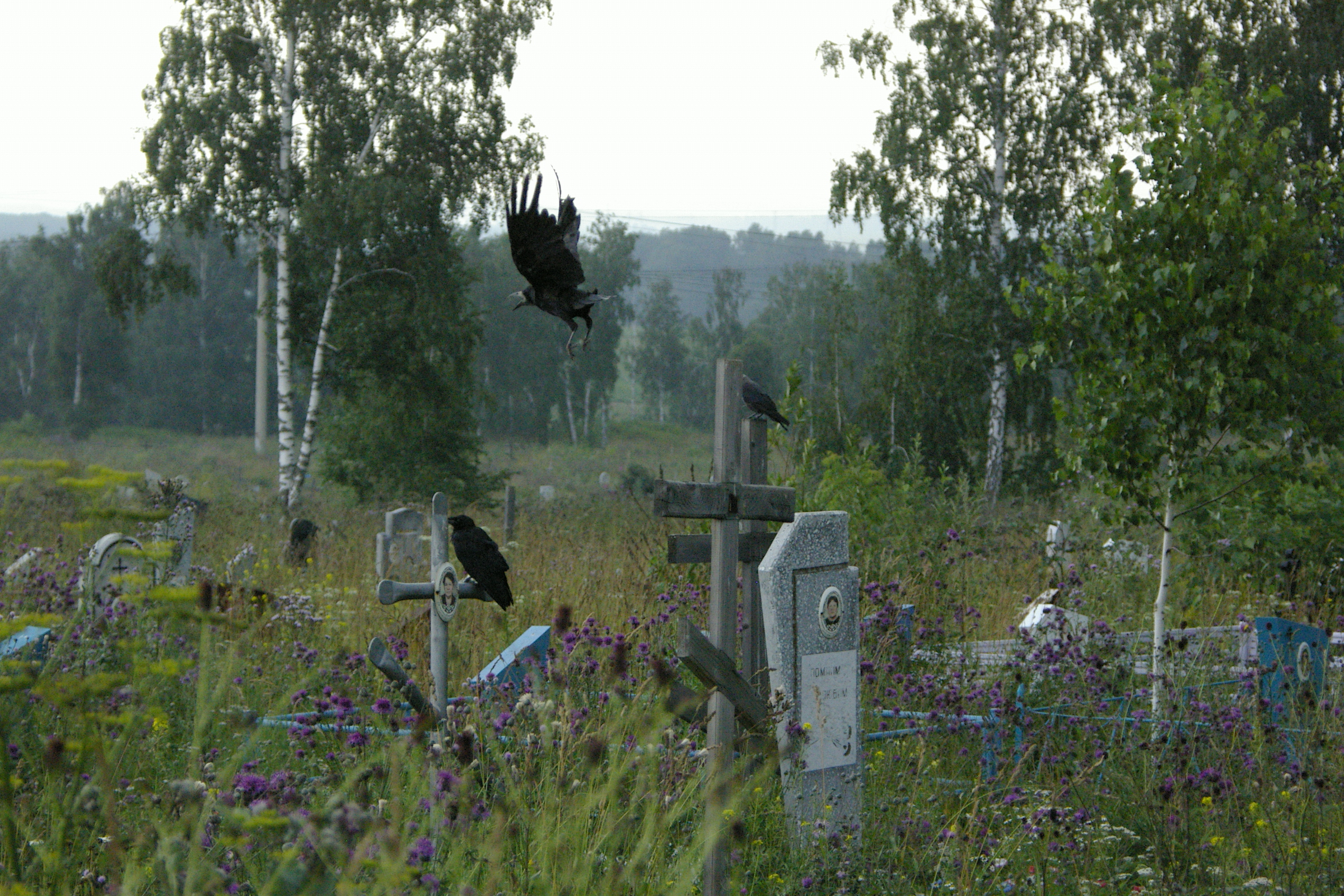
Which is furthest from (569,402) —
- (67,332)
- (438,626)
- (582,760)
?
(582,760)

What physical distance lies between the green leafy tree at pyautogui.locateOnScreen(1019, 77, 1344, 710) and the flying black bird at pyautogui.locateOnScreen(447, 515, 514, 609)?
10.1 ft

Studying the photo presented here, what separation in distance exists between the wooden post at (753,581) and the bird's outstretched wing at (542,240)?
1465 mm

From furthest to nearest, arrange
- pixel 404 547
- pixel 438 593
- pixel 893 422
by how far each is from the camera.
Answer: pixel 893 422 < pixel 404 547 < pixel 438 593

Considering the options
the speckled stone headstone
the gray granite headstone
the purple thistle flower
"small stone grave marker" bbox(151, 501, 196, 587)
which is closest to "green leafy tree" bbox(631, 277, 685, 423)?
the gray granite headstone

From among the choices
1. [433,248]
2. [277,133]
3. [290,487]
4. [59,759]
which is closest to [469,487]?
[290,487]

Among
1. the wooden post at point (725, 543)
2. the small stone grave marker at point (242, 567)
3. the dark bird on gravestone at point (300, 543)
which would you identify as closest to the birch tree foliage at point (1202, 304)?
the wooden post at point (725, 543)

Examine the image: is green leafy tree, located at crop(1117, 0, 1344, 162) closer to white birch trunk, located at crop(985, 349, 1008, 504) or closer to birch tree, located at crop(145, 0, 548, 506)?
white birch trunk, located at crop(985, 349, 1008, 504)

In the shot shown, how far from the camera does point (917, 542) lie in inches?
286

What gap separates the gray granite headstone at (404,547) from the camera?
8.99 metres

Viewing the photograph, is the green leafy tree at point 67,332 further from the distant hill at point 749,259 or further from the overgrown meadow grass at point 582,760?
the distant hill at point 749,259

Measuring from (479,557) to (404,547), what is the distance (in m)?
6.00

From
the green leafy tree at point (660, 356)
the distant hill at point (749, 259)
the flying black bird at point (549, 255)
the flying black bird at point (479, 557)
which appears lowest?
the flying black bird at point (479, 557)

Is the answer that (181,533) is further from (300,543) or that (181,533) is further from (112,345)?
(112,345)

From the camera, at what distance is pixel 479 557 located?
3.84 meters
